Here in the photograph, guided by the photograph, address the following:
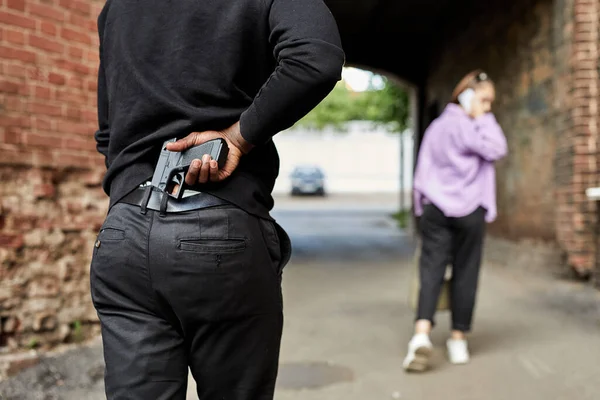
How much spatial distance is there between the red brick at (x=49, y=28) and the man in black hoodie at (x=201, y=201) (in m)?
2.46

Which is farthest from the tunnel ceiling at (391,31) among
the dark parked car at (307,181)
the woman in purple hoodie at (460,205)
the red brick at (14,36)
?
the dark parked car at (307,181)

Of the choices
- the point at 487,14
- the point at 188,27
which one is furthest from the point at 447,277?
the point at 487,14

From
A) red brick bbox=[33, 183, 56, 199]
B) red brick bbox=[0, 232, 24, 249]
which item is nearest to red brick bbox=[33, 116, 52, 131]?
red brick bbox=[33, 183, 56, 199]

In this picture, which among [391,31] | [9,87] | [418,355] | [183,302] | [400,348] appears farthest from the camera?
[391,31]

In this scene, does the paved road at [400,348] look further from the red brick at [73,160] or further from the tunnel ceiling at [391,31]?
the tunnel ceiling at [391,31]

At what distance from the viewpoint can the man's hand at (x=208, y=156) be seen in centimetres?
157

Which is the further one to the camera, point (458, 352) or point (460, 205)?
point (458, 352)

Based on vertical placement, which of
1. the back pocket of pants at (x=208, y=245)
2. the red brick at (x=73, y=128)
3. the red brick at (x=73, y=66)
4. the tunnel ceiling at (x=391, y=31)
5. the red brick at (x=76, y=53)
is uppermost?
the tunnel ceiling at (x=391, y=31)

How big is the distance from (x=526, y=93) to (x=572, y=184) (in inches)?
71.9

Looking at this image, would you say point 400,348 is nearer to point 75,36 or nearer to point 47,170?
point 47,170

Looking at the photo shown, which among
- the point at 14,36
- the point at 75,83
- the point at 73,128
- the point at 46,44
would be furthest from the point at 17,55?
the point at 73,128

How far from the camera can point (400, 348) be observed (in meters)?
4.66

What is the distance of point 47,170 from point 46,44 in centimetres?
76

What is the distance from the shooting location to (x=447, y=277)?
14.3ft
